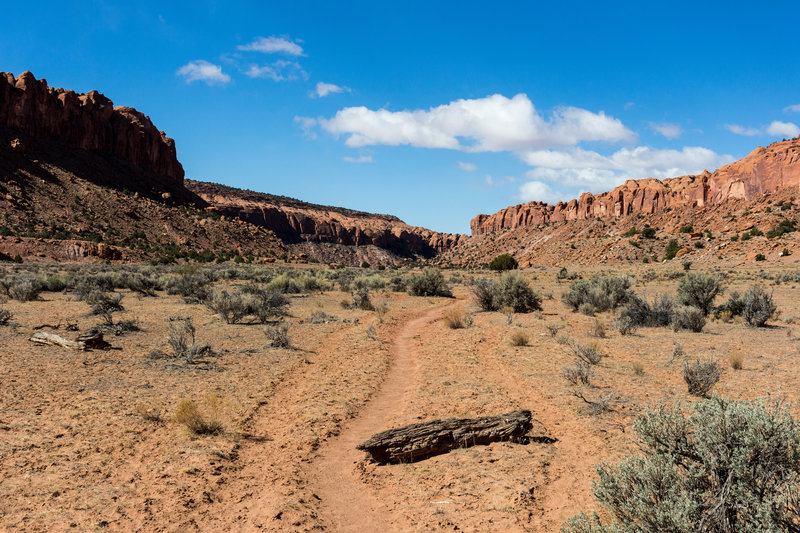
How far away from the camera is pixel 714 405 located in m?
3.63

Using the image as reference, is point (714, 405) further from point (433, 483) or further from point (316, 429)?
point (316, 429)

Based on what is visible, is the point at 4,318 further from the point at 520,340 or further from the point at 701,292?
the point at 701,292

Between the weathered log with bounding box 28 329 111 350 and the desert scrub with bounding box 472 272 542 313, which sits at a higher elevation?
the desert scrub with bounding box 472 272 542 313

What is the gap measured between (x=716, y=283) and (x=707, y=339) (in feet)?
23.2

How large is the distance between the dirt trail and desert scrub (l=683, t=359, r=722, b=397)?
18.5 feet

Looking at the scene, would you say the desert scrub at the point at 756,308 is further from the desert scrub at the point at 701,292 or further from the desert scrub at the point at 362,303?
the desert scrub at the point at 362,303

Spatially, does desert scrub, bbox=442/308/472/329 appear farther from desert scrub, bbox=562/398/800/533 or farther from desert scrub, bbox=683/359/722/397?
desert scrub, bbox=562/398/800/533

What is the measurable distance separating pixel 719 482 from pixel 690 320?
1416 cm

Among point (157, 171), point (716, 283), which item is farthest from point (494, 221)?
point (716, 283)

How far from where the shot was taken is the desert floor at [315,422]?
196 inches

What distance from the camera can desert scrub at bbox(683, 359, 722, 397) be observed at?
8428 mm

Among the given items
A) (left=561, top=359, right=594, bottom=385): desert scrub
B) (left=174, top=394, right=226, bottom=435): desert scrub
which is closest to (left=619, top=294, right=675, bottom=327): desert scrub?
(left=561, top=359, right=594, bottom=385): desert scrub

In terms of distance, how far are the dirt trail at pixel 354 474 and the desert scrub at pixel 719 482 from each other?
244 cm

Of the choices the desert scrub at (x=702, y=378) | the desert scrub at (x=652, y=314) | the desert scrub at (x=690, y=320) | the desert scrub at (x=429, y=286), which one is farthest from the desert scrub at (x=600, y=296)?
the desert scrub at (x=702, y=378)
